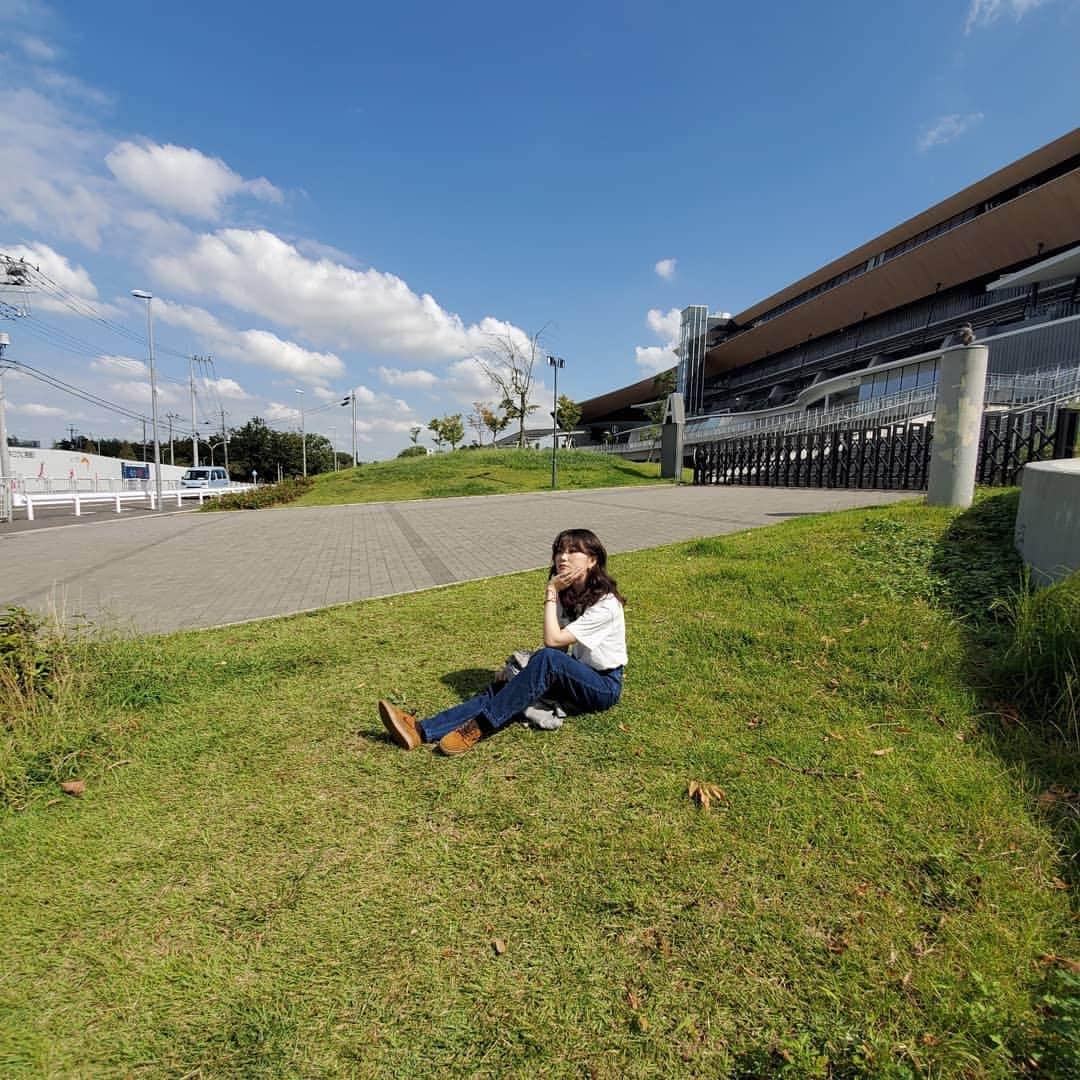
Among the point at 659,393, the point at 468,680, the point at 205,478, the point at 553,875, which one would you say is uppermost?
the point at 659,393

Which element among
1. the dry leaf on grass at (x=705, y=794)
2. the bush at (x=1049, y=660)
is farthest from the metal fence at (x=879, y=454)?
the dry leaf on grass at (x=705, y=794)

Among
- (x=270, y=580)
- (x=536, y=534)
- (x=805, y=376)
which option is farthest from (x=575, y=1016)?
(x=805, y=376)

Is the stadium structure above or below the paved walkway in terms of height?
above

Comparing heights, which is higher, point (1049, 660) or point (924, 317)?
point (924, 317)

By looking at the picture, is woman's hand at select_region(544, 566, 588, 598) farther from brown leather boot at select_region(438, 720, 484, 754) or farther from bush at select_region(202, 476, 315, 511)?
bush at select_region(202, 476, 315, 511)

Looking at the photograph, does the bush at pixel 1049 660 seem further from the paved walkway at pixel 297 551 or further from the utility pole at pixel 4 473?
the utility pole at pixel 4 473

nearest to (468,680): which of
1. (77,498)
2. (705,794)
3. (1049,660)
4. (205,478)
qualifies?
(705,794)

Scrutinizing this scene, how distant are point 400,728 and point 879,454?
71.7 ft

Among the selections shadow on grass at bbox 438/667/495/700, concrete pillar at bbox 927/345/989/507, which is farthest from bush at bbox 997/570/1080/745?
concrete pillar at bbox 927/345/989/507

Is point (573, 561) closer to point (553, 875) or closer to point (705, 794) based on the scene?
point (705, 794)

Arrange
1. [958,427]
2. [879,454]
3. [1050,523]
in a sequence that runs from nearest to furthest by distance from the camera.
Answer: [1050,523] < [958,427] < [879,454]

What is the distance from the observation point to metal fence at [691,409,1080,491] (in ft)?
42.9

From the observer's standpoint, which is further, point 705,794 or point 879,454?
point 879,454

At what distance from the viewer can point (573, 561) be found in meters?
3.33
